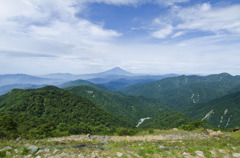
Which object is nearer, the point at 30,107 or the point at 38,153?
the point at 38,153

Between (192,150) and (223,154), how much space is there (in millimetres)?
3077

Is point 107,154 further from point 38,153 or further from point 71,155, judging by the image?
point 38,153

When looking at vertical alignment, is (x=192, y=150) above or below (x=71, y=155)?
below

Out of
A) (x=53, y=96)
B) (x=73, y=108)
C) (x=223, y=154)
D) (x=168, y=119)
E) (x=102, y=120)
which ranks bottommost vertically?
(x=168, y=119)

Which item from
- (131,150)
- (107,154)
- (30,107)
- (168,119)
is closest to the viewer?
(107,154)

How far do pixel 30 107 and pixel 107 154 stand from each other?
10703cm

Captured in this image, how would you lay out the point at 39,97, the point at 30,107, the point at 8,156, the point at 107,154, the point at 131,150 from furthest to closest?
1. the point at 39,97
2. the point at 30,107
3. the point at 131,150
4. the point at 107,154
5. the point at 8,156

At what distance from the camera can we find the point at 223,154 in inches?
487

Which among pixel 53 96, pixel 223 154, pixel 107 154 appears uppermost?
pixel 107 154

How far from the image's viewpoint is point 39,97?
105188mm

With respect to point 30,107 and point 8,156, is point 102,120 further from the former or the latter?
point 8,156

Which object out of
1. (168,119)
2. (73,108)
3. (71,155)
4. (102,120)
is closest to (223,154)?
(71,155)

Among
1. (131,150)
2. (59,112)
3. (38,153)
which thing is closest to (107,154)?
(131,150)

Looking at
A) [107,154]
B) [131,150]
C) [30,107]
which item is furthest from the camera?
[30,107]
